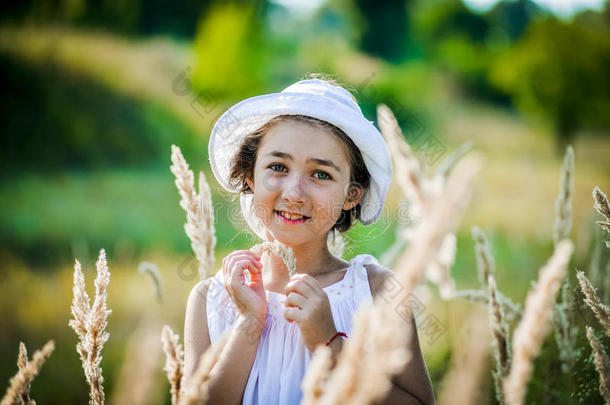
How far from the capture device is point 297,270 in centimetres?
220

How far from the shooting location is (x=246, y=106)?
7.18 feet

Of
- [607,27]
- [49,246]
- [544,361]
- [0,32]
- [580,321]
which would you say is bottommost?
[544,361]

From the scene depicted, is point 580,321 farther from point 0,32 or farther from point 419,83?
point 419,83

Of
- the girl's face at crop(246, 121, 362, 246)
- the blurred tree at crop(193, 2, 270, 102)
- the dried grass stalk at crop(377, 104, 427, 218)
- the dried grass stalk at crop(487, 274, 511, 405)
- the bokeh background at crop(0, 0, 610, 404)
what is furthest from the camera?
the blurred tree at crop(193, 2, 270, 102)

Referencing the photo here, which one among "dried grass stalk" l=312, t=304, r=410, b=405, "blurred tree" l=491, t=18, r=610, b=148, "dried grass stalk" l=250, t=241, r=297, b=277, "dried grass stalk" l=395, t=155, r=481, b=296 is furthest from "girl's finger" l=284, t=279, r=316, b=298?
"blurred tree" l=491, t=18, r=610, b=148

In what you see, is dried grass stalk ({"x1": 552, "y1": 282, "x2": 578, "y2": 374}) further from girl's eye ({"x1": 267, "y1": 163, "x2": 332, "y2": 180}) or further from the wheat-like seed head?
girl's eye ({"x1": 267, "y1": 163, "x2": 332, "y2": 180})

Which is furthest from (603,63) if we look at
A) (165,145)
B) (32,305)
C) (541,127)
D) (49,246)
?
(32,305)

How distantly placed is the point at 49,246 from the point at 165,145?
8.52 meters

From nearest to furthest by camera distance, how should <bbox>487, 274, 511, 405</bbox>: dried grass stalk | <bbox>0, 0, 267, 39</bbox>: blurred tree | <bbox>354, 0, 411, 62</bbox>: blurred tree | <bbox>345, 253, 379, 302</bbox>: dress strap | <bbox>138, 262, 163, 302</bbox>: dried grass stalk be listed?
<bbox>487, 274, 511, 405</bbox>: dried grass stalk
<bbox>345, 253, 379, 302</bbox>: dress strap
<bbox>138, 262, 163, 302</bbox>: dried grass stalk
<bbox>0, 0, 267, 39</bbox>: blurred tree
<bbox>354, 0, 411, 62</bbox>: blurred tree

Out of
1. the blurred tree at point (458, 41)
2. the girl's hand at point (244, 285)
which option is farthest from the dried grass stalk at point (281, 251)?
the blurred tree at point (458, 41)

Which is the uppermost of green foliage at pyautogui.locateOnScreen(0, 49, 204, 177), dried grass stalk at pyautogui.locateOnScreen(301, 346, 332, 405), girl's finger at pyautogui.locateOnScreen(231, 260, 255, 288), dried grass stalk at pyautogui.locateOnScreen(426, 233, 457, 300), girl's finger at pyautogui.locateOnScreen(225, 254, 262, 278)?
green foliage at pyautogui.locateOnScreen(0, 49, 204, 177)

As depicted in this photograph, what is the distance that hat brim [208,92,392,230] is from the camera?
205 centimetres

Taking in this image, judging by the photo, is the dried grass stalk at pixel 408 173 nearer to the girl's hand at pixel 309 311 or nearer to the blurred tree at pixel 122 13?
the girl's hand at pixel 309 311

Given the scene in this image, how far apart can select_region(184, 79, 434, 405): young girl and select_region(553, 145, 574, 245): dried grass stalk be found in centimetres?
70
